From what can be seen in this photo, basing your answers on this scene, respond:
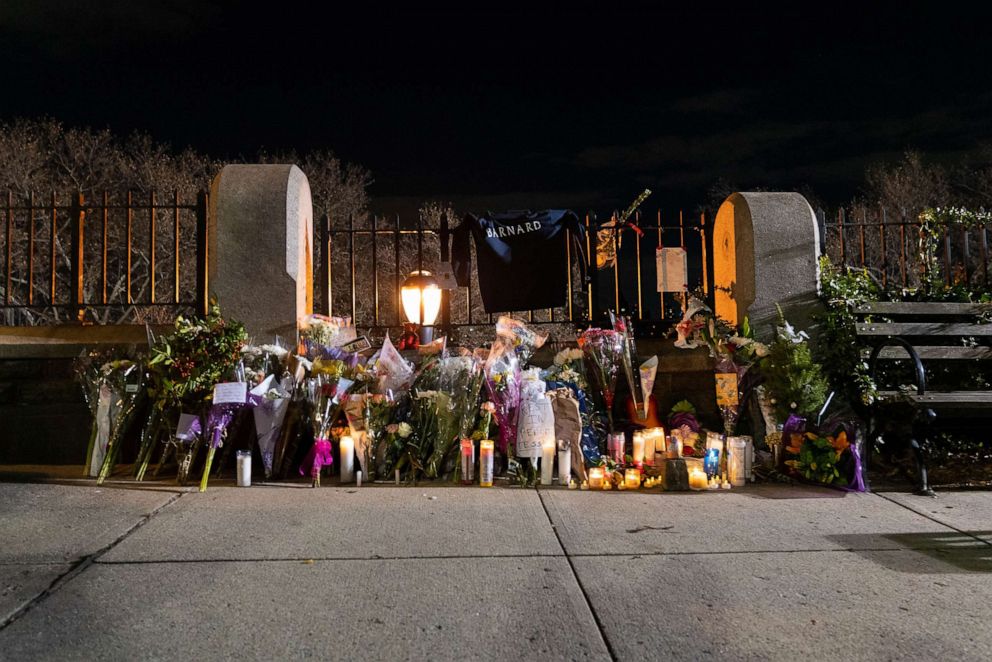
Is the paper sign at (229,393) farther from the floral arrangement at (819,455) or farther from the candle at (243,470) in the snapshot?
the floral arrangement at (819,455)

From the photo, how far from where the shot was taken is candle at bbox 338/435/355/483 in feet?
18.4

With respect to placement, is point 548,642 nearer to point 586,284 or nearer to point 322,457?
point 322,457

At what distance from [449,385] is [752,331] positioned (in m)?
2.86

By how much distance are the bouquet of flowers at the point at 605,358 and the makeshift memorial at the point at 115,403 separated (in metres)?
3.71

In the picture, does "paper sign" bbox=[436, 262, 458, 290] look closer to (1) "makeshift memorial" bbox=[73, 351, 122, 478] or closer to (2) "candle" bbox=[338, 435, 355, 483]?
(2) "candle" bbox=[338, 435, 355, 483]

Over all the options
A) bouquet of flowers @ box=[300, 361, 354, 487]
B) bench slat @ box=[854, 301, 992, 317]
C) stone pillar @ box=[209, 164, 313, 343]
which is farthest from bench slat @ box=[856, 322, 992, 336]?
stone pillar @ box=[209, 164, 313, 343]

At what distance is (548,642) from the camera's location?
2662 millimetres

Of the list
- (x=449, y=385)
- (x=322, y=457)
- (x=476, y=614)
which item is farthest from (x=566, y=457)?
(x=476, y=614)

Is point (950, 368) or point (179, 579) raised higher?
point (950, 368)

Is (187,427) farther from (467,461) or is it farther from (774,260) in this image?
(774,260)

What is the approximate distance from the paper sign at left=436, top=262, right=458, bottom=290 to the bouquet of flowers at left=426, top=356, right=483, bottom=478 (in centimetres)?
190

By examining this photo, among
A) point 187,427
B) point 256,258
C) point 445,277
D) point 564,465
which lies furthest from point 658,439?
point 256,258

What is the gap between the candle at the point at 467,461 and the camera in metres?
5.50

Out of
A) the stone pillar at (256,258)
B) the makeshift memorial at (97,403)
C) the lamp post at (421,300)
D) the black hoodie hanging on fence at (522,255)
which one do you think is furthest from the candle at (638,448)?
the makeshift memorial at (97,403)
